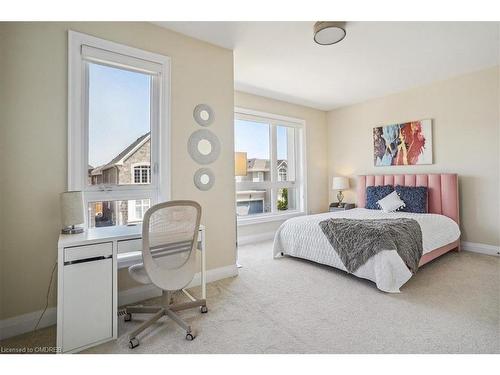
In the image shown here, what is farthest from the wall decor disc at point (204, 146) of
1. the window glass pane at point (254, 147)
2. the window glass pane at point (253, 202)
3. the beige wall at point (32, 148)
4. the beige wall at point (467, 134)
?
the beige wall at point (467, 134)

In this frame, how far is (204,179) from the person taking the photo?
9.48 ft

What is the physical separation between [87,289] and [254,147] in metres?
3.63

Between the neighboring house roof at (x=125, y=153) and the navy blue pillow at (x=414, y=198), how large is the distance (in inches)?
149

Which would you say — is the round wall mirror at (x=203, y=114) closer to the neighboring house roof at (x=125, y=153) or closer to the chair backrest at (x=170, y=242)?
the neighboring house roof at (x=125, y=153)

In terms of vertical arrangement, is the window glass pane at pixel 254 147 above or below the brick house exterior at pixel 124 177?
above

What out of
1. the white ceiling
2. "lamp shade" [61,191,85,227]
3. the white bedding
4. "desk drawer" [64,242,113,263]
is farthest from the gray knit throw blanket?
"lamp shade" [61,191,85,227]

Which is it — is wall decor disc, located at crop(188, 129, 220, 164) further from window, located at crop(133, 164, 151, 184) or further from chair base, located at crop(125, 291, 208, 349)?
chair base, located at crop(125, 291, 208, 349)

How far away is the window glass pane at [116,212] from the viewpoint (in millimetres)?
2355

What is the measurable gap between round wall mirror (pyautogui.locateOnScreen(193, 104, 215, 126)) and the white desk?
4.84 feet

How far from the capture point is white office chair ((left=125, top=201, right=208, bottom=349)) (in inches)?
69.7
